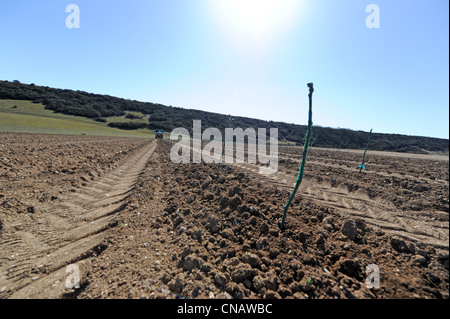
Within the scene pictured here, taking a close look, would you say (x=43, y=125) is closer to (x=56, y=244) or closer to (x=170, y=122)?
(x=170, y=122)

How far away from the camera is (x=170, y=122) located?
65.4m

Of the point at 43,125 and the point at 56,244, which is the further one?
the point at 43,125

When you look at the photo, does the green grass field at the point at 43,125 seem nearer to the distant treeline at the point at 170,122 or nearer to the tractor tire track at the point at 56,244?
the distant treeline at the point at 170,122

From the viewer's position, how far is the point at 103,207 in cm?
531

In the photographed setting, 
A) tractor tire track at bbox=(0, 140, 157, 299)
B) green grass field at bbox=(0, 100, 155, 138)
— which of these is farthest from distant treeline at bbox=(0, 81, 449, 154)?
tractor tire track at bbox=(0, 140, 157, 299)

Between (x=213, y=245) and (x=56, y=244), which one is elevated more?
(x=213, y=245)

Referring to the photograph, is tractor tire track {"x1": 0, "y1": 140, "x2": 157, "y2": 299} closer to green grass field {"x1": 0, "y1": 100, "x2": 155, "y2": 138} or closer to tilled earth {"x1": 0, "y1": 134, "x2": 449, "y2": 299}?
tilled earth {"x1": 0, "y1": 134, "x2": 449, "y2": 299}

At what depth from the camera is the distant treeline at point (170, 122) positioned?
43.4m

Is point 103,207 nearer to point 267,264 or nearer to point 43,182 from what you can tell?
point 43,182

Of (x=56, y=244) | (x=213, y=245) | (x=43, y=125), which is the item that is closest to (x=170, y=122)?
(x=43, y=125)

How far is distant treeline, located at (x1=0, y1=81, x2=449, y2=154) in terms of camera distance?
43.4 metres
